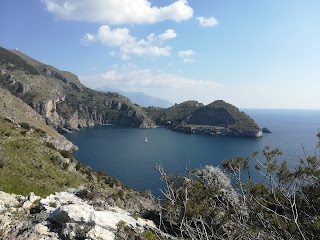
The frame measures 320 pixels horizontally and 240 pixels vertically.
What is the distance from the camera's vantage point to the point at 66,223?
17297 mm

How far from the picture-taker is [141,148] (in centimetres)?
15388

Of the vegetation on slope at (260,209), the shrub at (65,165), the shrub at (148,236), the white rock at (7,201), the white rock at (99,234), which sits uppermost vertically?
the vegetation on slope at (260,209)

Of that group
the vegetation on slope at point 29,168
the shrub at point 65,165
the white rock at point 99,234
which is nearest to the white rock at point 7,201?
the vegetation on slope at point 29,168

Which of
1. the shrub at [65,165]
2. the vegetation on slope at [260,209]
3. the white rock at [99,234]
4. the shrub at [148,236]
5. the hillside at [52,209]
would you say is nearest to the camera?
the vegetation on slope at [260,209]

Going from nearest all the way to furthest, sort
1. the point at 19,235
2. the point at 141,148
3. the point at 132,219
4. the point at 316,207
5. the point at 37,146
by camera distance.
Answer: the point at 316,207 → the point at 19,235 → the point at 132,219 → the point at 37,146 → the point at 141,148

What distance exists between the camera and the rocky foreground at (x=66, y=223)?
1688 cm

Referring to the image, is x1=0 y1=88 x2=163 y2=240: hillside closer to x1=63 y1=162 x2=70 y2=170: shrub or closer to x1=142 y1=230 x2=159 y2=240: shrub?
x1=142 y1=230 x2=159 y2=240: shrub

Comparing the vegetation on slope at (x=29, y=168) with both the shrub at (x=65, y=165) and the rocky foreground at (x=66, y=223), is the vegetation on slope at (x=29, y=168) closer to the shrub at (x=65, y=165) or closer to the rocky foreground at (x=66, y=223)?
the shrub at (x=65, y=165)

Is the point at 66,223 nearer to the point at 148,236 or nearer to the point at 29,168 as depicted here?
the point at 148,236

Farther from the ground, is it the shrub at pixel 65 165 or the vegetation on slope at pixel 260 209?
the vegetation on slope at pixel 260 209

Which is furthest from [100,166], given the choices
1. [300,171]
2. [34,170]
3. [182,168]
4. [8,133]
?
[300,171]

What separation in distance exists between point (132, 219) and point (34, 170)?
64.7ft

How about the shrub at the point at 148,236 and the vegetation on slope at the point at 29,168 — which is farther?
the vegetation on slope at the point at 29,168

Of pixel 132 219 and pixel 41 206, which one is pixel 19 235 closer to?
pixel 41 206
